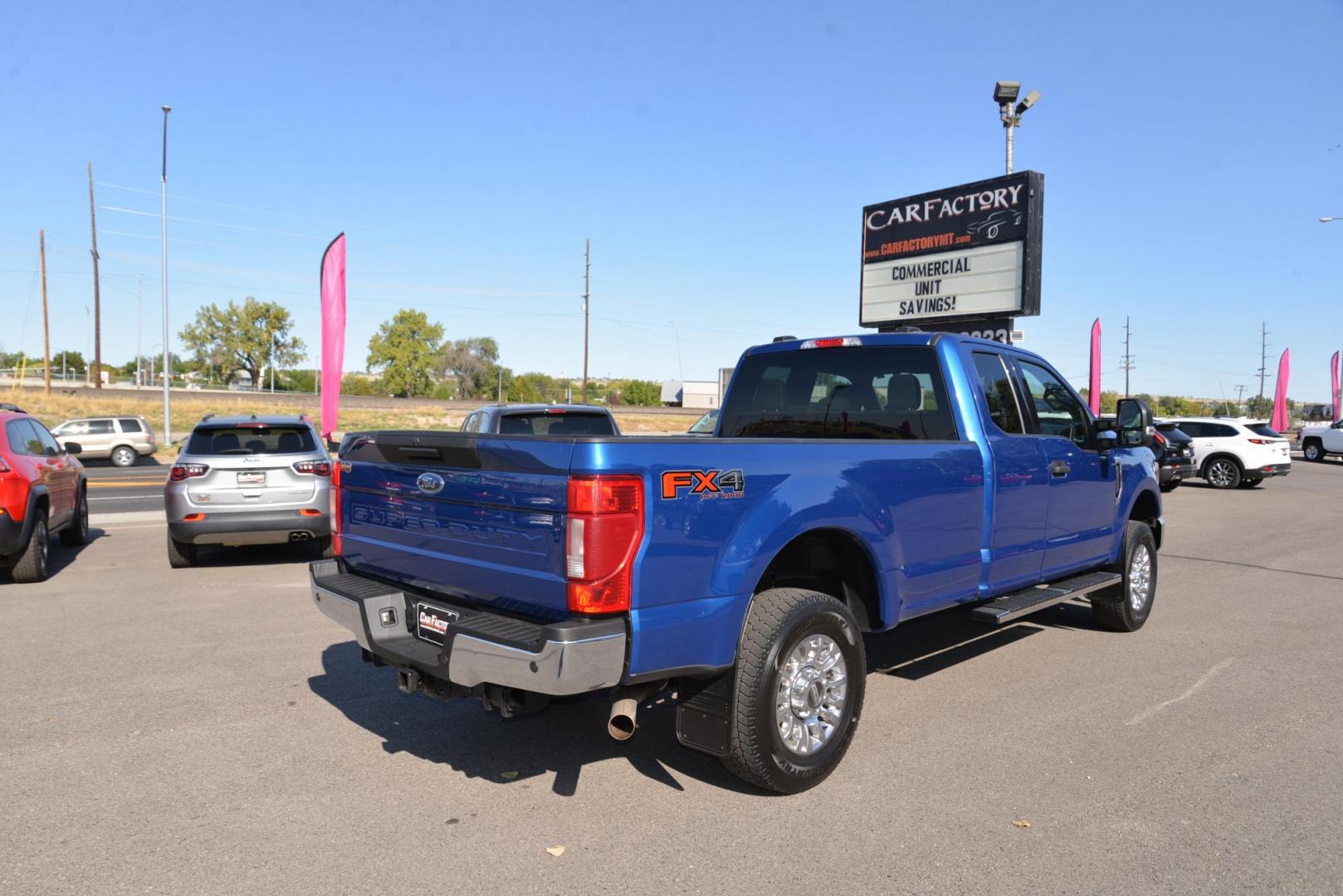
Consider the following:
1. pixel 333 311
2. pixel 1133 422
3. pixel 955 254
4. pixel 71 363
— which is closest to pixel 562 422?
pixel 1133 422

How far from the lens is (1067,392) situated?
21.1 ft

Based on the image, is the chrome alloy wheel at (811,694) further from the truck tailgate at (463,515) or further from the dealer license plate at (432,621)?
the dealer license plate at (432,621)

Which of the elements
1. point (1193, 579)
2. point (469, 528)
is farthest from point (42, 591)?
point (1193, 579)

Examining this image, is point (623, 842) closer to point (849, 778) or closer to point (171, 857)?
point (849, 778)

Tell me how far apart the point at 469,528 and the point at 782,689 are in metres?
1.47

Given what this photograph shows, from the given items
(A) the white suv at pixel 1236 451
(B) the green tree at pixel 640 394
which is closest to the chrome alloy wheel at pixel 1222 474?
(A) the white suv at pixel 1236 451

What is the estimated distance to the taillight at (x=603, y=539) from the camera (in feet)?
10.6

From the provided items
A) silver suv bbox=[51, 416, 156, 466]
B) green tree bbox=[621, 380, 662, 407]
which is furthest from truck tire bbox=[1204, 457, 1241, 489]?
green tree bbox=[621, 380, 662, 407]

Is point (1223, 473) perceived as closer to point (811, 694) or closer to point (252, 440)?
point (252, 440)

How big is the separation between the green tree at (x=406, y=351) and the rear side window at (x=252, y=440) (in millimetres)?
97129

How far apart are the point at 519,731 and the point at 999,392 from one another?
3426mm

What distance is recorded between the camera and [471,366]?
114812 mm

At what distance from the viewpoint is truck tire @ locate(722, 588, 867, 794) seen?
3.68 m

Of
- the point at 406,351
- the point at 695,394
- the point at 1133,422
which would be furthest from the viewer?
the point at 406,351
